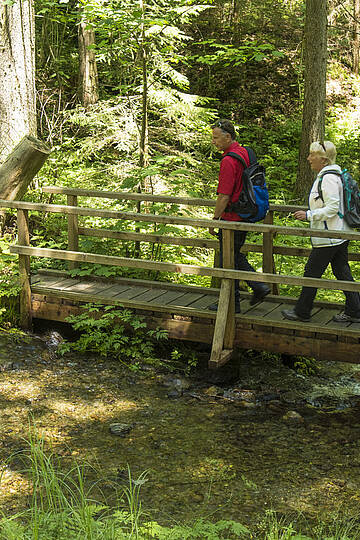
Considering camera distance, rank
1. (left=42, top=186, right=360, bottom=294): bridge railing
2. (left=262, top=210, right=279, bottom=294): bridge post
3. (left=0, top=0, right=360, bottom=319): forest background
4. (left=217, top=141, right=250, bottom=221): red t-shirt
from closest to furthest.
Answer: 1. (left=217, top=141, right=250, bottom=221): red t-shirt
2. (left=42, top=186, right=360, bottom=294): bridge railing
3. (left=262, top=210, right=279, bottom=294): bridge post
4. (left=0, top=0, right=360, bottom=319): forest background

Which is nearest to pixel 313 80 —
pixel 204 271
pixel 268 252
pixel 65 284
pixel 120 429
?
pixel 268 252

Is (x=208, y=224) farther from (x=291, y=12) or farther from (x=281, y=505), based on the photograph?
(x=291, y=12)

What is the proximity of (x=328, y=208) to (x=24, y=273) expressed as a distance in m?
3.82

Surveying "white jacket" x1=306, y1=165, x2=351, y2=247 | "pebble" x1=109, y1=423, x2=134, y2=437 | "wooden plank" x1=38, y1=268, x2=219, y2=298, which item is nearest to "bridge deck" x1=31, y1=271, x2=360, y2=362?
"wooden plank" x1=38, y1=268, x2=219, y2=298

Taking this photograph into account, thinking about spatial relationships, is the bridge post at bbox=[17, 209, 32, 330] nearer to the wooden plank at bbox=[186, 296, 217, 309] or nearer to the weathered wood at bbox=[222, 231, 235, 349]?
the wooden plank at bbox=[186, 296, 217, 309]

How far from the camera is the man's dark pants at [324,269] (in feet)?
21.0

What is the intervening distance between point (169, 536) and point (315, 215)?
11.9 ft

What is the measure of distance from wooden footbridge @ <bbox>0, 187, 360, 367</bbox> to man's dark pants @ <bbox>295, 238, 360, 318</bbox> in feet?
0.56

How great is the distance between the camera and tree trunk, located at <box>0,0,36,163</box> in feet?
30.0

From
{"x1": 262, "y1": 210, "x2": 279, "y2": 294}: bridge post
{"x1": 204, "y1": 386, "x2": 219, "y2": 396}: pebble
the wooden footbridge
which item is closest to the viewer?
the wooden footbridge

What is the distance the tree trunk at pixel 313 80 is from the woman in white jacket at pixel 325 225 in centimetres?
709

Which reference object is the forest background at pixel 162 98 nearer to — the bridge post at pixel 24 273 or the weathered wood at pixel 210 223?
the bridge post at pixel 24 273

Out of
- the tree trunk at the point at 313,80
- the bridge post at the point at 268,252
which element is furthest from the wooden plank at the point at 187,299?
the tree trunk at the point at 313,80

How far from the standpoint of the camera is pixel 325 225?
6254mm
